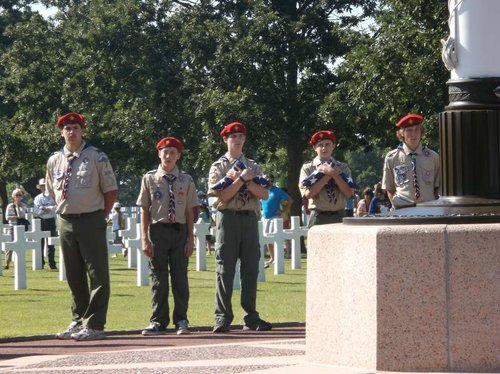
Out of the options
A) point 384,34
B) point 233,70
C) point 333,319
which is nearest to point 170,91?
point 233,70

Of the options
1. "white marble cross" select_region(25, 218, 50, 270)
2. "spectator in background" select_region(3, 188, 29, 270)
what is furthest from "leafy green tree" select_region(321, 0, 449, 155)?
"white marble cross" select_region(25, 218, 50, 270)

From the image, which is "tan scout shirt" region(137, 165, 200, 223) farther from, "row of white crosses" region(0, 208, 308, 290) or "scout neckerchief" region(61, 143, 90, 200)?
"row of white crosses" region(0, 208, 308, 290)

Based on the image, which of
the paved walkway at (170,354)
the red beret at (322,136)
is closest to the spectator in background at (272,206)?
the red beret at (322,136)

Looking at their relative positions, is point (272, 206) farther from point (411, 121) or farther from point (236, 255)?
point (411, 121)

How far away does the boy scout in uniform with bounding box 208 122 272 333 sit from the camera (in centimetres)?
1461

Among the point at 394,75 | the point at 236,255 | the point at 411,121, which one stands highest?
the point at 394,75

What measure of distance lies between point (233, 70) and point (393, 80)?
1012cm

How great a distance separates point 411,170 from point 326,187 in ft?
4.00

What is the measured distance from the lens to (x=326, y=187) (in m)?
15.8

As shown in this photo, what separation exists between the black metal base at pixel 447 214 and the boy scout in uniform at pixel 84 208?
4.88m

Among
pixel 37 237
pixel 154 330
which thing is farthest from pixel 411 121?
pixel 37 237

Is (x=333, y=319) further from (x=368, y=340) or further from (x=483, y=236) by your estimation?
(x=483, y=236)

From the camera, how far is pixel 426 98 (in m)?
35.7

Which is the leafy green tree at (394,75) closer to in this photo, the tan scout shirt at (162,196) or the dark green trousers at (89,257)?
the tan scout shirt at (162,196)
